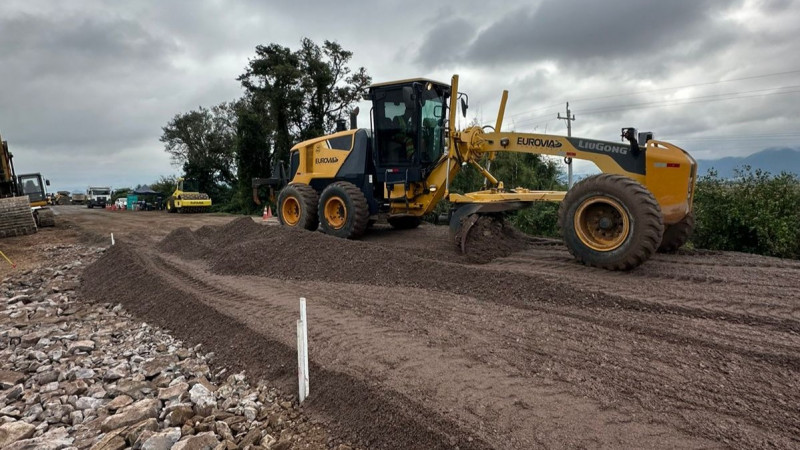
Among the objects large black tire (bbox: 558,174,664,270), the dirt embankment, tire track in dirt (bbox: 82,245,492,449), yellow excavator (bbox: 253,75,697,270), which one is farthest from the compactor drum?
large black tire (bbox: 558,174,664,270)

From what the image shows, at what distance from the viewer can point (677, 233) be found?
6742 millimetres

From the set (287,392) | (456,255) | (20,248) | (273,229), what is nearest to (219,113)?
(20,248)

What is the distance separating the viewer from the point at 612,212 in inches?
240

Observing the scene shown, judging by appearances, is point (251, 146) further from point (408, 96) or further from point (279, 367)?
point (279, 367)

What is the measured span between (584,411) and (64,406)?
13.9ft

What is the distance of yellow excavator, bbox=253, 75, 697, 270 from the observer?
5922 millimetres

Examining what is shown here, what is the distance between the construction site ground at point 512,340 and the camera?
9.33 feet

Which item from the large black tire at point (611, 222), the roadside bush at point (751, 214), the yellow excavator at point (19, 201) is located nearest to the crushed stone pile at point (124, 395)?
the large black tire at point (611, 222)

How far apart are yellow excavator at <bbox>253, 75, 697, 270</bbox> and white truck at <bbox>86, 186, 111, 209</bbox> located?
1722 inches

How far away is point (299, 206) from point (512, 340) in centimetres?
744

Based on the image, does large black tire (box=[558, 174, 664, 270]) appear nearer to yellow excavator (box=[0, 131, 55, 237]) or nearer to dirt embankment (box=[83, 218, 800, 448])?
dirt embankment (box=[83, 218, 800, 448])

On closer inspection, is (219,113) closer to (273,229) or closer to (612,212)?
(273,229)

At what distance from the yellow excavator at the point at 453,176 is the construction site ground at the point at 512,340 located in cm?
54

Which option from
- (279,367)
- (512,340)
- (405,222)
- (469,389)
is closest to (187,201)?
(405,222)
